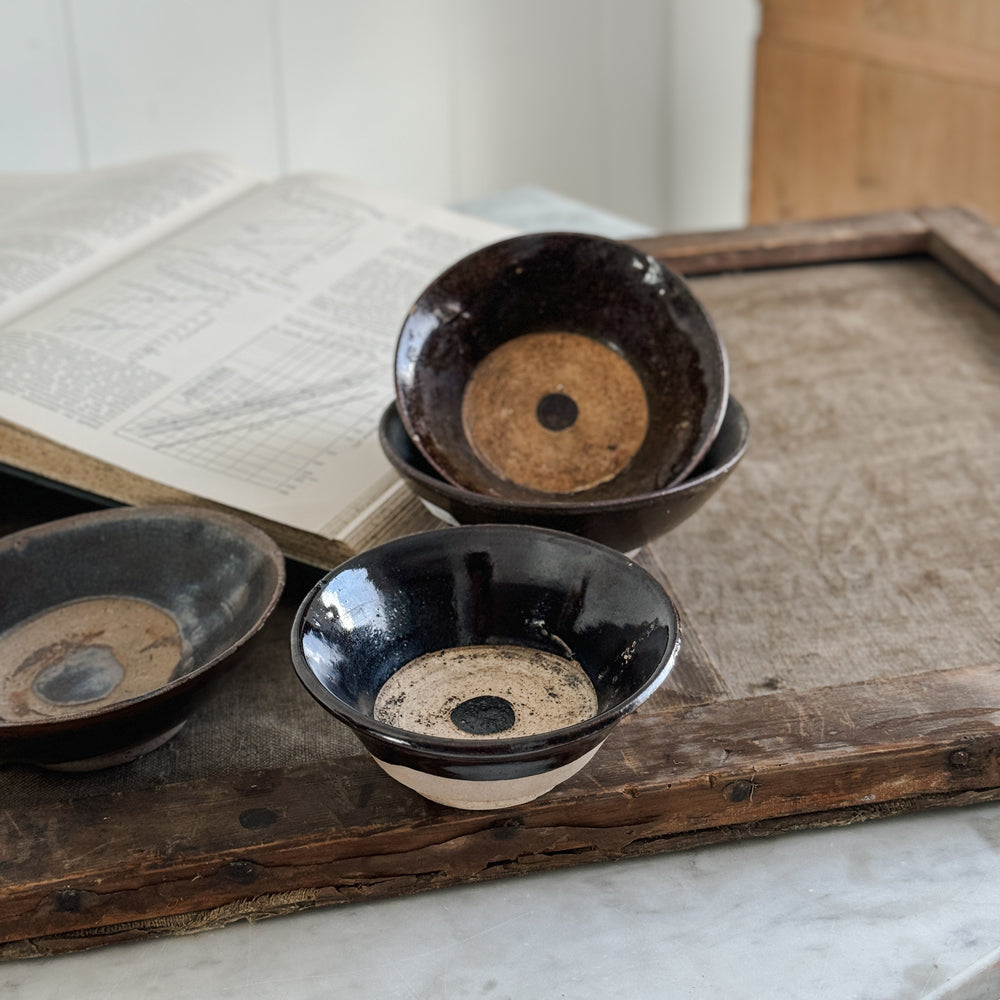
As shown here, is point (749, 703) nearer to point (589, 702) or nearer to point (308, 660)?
point (589, 702)

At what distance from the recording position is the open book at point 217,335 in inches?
32.1

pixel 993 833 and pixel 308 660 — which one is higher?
pixel 308 660

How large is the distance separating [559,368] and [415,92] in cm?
183

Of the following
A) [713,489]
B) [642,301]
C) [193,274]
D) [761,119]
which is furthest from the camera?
[761,119]

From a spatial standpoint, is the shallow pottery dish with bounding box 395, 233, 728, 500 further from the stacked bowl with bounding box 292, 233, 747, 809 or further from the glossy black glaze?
the glossy black glaze

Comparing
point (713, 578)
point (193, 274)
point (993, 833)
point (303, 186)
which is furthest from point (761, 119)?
point (993, 833)

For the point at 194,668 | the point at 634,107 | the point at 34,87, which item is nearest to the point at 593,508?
the point at 194,668

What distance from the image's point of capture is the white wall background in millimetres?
2053

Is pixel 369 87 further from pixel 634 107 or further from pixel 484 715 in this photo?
pixel 484 715

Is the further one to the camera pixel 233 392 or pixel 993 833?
pixel 233 392

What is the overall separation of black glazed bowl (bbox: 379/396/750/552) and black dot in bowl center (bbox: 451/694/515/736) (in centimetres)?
11

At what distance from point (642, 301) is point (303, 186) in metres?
0.52

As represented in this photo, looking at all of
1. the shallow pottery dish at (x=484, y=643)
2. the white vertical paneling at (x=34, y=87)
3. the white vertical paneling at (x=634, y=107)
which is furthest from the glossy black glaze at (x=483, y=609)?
the white vertical paneling at (x=634, y=107)

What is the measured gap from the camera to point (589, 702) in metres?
0.60
